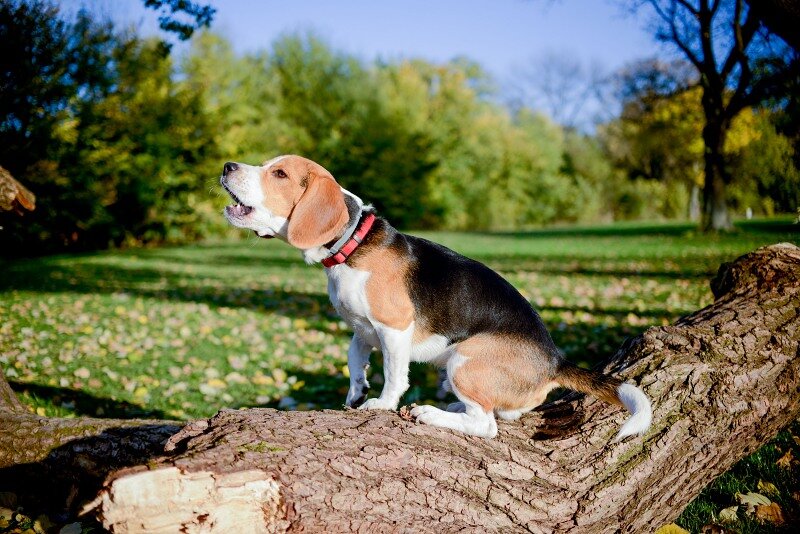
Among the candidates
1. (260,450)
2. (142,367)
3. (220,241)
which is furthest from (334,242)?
(220,241)

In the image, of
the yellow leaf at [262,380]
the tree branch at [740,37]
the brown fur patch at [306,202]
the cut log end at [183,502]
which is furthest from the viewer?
the tree branch at [740,37]

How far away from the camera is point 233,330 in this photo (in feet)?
23.9

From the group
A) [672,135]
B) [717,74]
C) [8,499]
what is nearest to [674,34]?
[717,74]

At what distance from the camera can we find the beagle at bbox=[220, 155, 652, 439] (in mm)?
3049

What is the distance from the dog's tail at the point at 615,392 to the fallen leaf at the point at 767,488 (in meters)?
1.00

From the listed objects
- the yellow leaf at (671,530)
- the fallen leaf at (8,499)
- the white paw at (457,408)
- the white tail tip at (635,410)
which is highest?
the white tail tip at (635,410)

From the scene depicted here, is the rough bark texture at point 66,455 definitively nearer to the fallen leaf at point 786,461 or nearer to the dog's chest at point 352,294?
the dog's chest at point 352,294

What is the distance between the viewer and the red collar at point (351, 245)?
3174mm

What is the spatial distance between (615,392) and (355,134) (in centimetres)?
2938

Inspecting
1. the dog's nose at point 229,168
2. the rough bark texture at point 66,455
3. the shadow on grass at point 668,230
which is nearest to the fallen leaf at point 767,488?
the rough bark texture at point 66,455

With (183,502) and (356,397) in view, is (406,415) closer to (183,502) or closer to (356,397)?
(356,397)

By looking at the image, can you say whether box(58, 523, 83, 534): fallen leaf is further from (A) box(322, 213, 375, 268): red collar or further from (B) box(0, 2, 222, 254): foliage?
(B) box(0, 2, 222, 254): foliage

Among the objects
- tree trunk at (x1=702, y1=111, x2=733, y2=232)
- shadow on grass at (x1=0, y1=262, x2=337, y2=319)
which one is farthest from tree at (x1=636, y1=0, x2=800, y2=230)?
shadow on grass at (x1=0, y1=262, x2=337, y2=319)

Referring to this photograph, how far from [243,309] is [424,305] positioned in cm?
608
